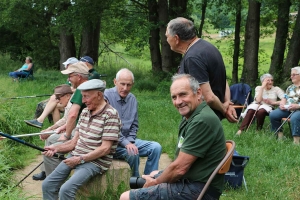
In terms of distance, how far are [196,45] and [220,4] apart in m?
13.3

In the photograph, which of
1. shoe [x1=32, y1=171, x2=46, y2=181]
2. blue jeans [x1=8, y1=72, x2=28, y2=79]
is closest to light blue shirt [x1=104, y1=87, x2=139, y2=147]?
shoe [x1=32, y1=171, x2=46, y2=181]

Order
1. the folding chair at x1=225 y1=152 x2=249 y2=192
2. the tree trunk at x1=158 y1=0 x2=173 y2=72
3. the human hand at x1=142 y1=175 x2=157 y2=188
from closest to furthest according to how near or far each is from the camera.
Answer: the human hand at x1=142 y1=175 x2=157 y2=188, the folding chair at x1=225 y1=152 x2=249 y2=192, the tree trunk at x1=158 y1=0 x2=173 y2=72

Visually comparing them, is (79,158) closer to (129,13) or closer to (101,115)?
(101,115)

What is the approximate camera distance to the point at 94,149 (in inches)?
170

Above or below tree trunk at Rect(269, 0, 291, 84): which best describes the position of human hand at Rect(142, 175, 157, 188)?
below

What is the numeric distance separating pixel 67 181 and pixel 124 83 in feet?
4.18

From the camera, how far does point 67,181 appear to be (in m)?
4.23

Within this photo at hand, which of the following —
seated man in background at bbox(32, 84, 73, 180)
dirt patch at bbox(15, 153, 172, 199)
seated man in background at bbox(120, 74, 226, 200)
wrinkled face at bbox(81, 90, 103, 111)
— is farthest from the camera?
seated man in background at bbox(32, 84, 73, 180)

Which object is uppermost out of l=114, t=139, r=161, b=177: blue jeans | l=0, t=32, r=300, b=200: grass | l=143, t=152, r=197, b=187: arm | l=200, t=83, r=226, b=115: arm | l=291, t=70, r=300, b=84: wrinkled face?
l=200, t=83, r=226, b=115: arm

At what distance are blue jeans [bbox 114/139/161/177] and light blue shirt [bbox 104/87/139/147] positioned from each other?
0.43 feet

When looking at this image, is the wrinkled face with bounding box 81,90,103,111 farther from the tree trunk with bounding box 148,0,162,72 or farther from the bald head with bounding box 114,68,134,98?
the tree trunk with bounding box 148,0,162,72

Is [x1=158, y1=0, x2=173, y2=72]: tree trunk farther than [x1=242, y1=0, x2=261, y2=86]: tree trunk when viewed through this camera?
Yes

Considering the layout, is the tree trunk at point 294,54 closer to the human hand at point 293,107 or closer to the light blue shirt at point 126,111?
the human hand at point 293,107

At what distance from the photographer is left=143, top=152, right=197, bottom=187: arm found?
3.18 metres
